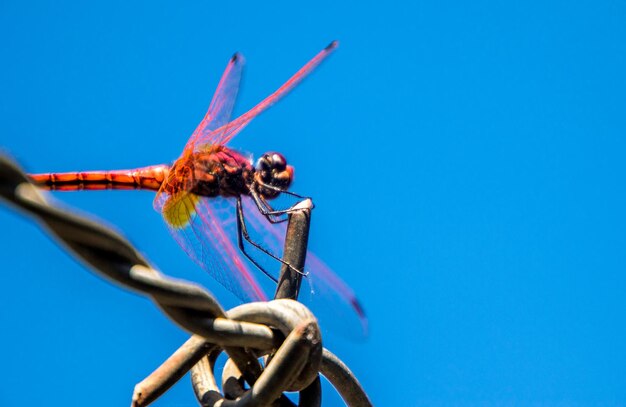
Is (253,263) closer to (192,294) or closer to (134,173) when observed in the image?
(134,173)

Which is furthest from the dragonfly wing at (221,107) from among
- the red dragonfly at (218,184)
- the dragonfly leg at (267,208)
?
the dragonfly leg at (267,208)

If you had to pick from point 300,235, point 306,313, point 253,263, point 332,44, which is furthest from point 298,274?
point 332,44

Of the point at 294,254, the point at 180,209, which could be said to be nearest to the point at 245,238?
the point at 180,209

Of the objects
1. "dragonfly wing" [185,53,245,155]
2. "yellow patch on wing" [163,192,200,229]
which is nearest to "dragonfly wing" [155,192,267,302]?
"yellow patch on wing" [163,192,200,229]

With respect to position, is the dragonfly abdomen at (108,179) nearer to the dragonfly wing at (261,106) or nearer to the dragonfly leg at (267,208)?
the dragonfly wing at (261,106)

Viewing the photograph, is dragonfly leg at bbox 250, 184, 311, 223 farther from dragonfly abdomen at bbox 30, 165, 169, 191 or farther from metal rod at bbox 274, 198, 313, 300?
metal rod at bbox 274, 198, 313, 300

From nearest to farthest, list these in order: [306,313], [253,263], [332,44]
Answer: [306,313] < [253,263] < [332,44]

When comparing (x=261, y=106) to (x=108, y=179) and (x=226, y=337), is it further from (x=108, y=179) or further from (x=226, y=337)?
(x=226, y=337)
